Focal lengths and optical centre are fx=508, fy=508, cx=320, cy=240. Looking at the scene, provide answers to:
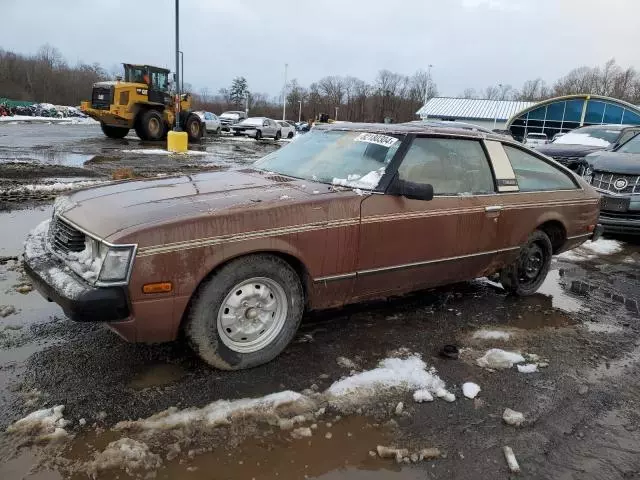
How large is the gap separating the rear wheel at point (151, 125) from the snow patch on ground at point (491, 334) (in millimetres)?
19982

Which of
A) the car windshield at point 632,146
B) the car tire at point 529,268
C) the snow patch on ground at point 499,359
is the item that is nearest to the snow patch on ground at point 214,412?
the snow patch on ground at point 499,359

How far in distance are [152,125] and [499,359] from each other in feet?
68.0

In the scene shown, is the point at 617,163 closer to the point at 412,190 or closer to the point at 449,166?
the point at 449,166

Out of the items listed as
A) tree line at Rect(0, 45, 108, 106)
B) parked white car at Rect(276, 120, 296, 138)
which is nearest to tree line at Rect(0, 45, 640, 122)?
tree line at Rect(0, 45, 108, 106)

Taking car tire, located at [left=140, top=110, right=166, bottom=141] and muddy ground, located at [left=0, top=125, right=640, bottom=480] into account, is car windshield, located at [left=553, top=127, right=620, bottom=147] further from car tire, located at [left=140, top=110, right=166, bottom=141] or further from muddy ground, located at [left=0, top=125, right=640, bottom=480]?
car tire, located at [left=140, top=110, right=166, bottom=141]

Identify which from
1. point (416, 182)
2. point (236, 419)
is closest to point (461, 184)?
point (416, 182)

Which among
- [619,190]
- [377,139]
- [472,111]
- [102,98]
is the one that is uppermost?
[472,111]

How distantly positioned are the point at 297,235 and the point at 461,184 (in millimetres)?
1725

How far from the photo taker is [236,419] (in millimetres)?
2711

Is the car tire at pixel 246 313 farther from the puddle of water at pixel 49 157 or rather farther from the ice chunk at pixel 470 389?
the puddle of water at pixel 49 157

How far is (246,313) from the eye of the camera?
3.18 m

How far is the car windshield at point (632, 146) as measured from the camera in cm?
878

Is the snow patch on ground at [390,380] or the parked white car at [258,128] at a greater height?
the parked white car at [258,128]

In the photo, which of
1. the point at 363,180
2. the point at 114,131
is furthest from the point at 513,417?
the point at 114,131
